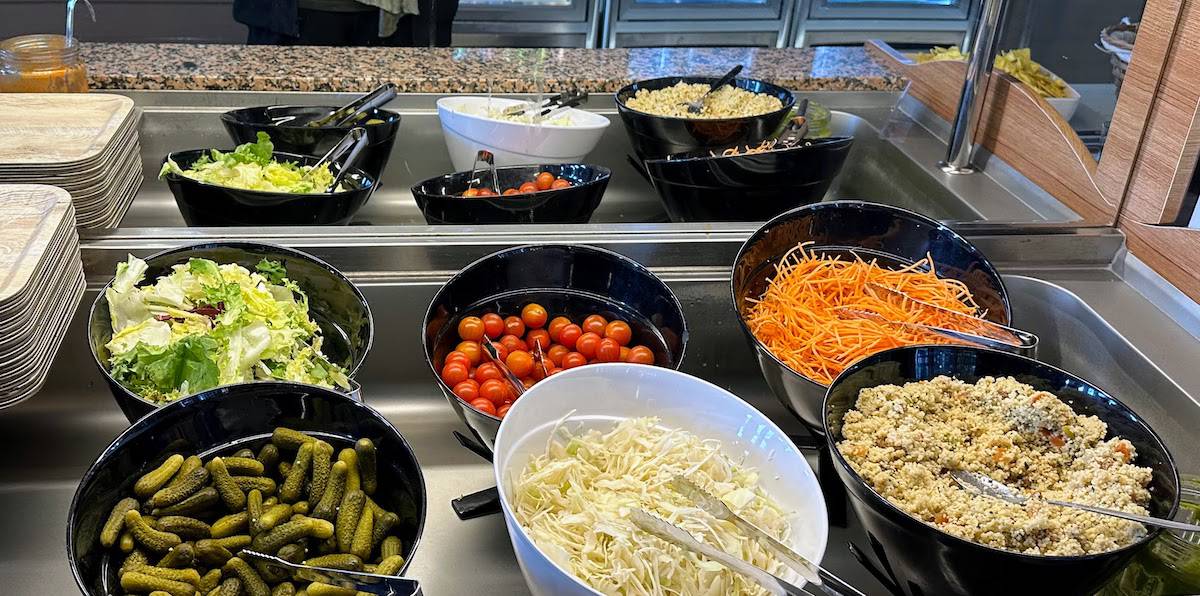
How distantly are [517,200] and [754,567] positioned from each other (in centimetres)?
95

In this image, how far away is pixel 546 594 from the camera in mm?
937

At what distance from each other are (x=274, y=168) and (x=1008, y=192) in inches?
61.1

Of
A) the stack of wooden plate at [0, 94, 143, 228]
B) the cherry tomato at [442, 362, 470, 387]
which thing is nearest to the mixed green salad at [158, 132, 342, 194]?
the stack of wooden plate at [0, 94, 143, 228]

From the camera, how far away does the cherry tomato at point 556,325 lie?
4.76 ft

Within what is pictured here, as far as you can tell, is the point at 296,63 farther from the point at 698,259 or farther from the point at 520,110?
the point at 698,259

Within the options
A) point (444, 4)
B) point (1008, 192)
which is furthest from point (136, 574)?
point (444, 4)

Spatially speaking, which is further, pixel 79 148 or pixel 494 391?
pixel 79 148

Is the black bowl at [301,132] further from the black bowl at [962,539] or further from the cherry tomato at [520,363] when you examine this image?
the black bowl at [962,539]

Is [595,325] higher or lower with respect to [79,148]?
lower

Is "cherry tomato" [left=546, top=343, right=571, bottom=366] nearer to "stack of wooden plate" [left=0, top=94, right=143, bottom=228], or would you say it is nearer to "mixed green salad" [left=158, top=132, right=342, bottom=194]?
"mixed green salad" [left=158, top=132, right=342, bottom=194]

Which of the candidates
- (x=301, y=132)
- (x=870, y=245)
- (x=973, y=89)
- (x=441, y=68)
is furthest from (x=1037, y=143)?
(x=301, y=132)

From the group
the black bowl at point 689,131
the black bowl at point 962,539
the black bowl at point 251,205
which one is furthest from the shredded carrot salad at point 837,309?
the black bowl at point 251,205

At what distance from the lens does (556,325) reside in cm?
146

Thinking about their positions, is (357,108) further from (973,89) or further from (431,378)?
(973,89)
